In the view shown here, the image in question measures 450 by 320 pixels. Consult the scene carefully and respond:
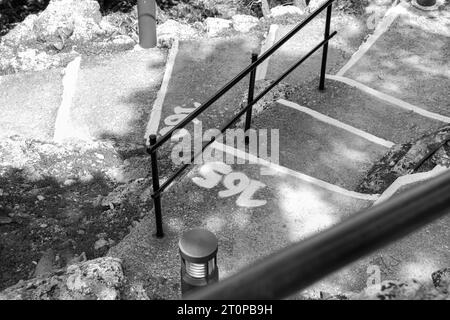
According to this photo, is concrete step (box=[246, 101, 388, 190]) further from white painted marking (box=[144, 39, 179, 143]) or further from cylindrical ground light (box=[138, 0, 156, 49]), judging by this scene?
cylindrical ground light (box=[138, 0, 156, 49])

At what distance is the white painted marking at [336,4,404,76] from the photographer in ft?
21.6

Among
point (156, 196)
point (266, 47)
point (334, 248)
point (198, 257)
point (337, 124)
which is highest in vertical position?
point (334, 248)

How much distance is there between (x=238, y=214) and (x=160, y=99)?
336 centimetres

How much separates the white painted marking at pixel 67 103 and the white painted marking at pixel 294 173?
2.61 m

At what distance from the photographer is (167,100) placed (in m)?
7.38

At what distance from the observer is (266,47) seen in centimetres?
807

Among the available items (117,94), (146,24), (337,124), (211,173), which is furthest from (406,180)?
(146,24)

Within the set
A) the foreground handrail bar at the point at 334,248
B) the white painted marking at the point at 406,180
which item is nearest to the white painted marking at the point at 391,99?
the white painted marking at the point at 406,180

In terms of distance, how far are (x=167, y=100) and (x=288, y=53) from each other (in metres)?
1.80

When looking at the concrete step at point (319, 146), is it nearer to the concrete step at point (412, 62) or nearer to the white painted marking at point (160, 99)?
the concrete step at point (412, 62)

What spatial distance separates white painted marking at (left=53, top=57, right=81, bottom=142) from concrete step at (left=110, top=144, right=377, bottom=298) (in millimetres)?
2764

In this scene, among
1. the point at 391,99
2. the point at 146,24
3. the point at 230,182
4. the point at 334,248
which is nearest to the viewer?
the point at 334,248

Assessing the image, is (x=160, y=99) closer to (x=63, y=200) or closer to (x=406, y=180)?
(x=63, y=200)
